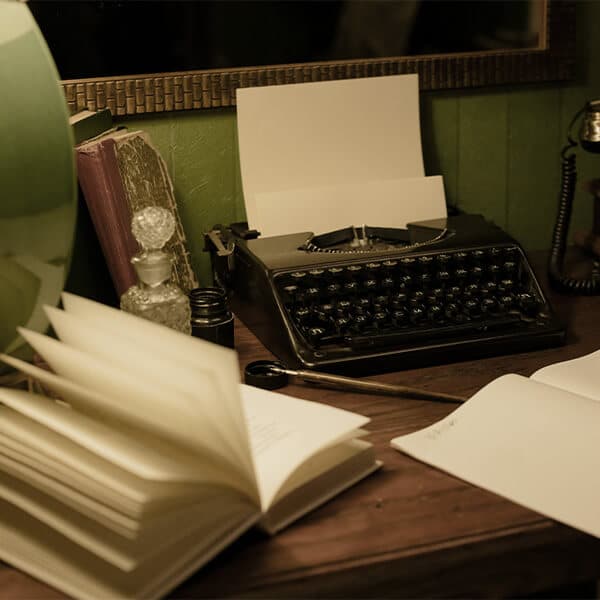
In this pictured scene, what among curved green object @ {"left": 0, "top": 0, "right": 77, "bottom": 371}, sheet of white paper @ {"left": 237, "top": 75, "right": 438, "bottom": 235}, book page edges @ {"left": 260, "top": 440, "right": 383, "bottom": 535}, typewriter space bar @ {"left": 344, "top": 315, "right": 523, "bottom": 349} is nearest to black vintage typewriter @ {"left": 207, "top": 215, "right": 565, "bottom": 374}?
typewriter space bar @ {"left": 344, "top": 315, "right": 523, "bottom": 349}

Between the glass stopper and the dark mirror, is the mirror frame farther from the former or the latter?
the glass stopper

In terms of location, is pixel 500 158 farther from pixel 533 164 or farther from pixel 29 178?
pixel 29 178

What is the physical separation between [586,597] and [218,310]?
2.98 ft

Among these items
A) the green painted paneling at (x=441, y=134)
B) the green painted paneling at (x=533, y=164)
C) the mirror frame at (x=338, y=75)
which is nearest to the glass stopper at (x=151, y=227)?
the mirror frame at (x=338, y=75)

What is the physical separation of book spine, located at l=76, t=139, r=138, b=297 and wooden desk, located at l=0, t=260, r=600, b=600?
1.75 ft

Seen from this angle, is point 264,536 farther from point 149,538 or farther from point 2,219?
point 2,219

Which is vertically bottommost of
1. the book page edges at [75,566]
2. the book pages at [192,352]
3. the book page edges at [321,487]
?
the book page edges at [321,487]

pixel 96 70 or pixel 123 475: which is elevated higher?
pixel 96 70

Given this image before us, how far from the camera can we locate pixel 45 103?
0.93m

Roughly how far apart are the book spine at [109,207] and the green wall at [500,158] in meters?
0.28

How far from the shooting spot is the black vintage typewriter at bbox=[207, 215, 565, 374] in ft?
4.17

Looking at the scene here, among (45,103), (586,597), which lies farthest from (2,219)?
(586,597)

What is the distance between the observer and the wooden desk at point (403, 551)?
0.82m

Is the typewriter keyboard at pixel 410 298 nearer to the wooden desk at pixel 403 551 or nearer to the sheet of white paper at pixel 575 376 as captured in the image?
the sheet of white paper at pixel 575 376
